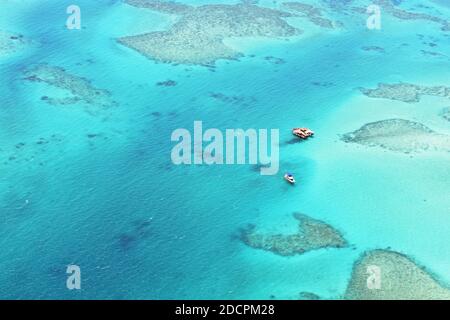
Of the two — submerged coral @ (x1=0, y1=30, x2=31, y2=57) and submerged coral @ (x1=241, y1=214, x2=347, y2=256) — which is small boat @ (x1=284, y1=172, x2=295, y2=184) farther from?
submerged coral @ (x1=0, y1=30, x2=31, y2=57)

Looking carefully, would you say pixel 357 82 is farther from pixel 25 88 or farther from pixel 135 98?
pixel 25 88

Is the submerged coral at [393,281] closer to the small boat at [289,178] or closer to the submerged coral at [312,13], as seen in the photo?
the small boat at [289,178]

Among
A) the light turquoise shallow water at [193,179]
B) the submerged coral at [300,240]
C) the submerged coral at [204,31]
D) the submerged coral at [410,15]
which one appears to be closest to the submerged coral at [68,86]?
the light turquoise shallow water at [193,179]

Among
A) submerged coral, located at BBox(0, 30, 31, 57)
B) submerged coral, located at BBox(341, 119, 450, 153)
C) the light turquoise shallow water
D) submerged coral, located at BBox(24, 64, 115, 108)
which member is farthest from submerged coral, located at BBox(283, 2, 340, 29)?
submerged coral, located at BBox(0, 30, 31, 57)

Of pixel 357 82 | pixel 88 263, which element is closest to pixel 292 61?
pixel 357 82

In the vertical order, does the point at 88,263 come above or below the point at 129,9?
below
